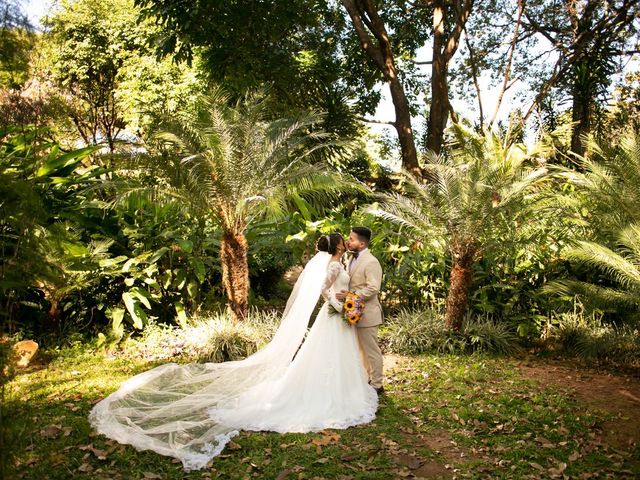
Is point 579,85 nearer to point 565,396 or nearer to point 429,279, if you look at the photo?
point 429,279

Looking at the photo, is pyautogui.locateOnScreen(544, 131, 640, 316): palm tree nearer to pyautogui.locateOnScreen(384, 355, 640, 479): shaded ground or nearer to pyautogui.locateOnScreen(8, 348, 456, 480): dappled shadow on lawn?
pyautogui.locateOnScreen(384, 355, 640, 479): shaded ground

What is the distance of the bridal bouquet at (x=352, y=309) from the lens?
6.00 metres

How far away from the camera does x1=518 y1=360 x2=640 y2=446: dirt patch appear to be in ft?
18.0

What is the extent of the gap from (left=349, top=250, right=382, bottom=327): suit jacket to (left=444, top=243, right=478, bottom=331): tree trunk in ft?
8.31

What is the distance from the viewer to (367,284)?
243 inches

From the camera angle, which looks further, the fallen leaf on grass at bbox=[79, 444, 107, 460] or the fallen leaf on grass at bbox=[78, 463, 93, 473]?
the fallen leaf on grass at bbox=[79, 444, 107, 460]

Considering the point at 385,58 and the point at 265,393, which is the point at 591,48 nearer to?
the point at 385,58

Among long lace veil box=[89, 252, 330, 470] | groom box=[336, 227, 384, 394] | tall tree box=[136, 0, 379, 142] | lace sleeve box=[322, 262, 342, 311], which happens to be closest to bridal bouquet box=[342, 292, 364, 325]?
groom box=[336, 227, 384, 394]

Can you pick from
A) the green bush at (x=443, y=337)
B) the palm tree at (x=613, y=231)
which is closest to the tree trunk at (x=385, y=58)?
the palm tree at (x=613, y=231)

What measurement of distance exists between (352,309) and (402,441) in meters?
1.46

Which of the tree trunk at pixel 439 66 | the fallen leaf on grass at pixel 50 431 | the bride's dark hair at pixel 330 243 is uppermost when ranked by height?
the tree trunk at pixel 439 66

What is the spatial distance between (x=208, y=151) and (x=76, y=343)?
11.3ft

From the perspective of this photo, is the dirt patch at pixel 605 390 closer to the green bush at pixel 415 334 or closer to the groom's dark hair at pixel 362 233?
the green bush at pixel 415 334

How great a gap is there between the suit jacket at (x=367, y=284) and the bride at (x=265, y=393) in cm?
13
